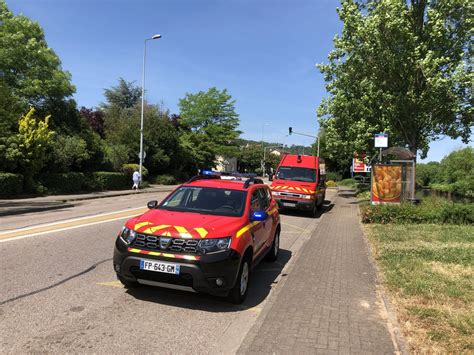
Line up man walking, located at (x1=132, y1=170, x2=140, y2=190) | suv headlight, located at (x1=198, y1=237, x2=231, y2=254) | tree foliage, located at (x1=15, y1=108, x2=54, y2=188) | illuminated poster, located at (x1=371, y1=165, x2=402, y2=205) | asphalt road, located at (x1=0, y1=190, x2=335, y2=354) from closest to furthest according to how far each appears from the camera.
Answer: asphalt road, located at (x1=0, y1=190, x2=335, y2=354)
suv headlight, located at (x1=198, y1=237, x2=231, y2=254)
illuminated poster, located at (x1=371, y1=165, x2=402, y2=205)
tree foliage, located at (x1=15, y1=108, x2=54, y2=188)
man walking, located at (x1=132, y1=170, x2=140, y2=190)

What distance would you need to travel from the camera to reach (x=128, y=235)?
5.58m

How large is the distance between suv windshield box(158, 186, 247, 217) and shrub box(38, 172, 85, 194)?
2050 centimetres

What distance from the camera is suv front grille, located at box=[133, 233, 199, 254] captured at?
17.2ft

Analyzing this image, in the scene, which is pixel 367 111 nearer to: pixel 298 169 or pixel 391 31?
pixel 391 31

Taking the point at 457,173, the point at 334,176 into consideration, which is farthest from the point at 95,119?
the point at 457,173

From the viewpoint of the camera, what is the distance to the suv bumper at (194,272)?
5145mm

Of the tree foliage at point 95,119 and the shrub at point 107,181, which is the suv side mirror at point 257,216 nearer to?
the shrub at point 107,181

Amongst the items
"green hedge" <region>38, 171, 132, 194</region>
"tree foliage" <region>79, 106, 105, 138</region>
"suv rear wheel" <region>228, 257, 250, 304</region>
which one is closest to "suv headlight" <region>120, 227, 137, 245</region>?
"suv rear wheel" <region>228, 257, 250, 304</region>

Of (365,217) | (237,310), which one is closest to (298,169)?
(365,217)

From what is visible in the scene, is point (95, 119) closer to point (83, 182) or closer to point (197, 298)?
point (83, 182)

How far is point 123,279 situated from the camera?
5.69 m

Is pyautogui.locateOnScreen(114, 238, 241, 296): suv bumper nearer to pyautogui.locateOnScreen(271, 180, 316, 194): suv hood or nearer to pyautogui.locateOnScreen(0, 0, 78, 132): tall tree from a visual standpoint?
pyautogui.locateOnScreen(271, 180, 316, 194): suv hood

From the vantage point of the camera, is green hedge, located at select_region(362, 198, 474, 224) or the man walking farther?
the man walking

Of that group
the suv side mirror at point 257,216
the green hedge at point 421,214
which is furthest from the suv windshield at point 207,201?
the green hedge at point 421,214
